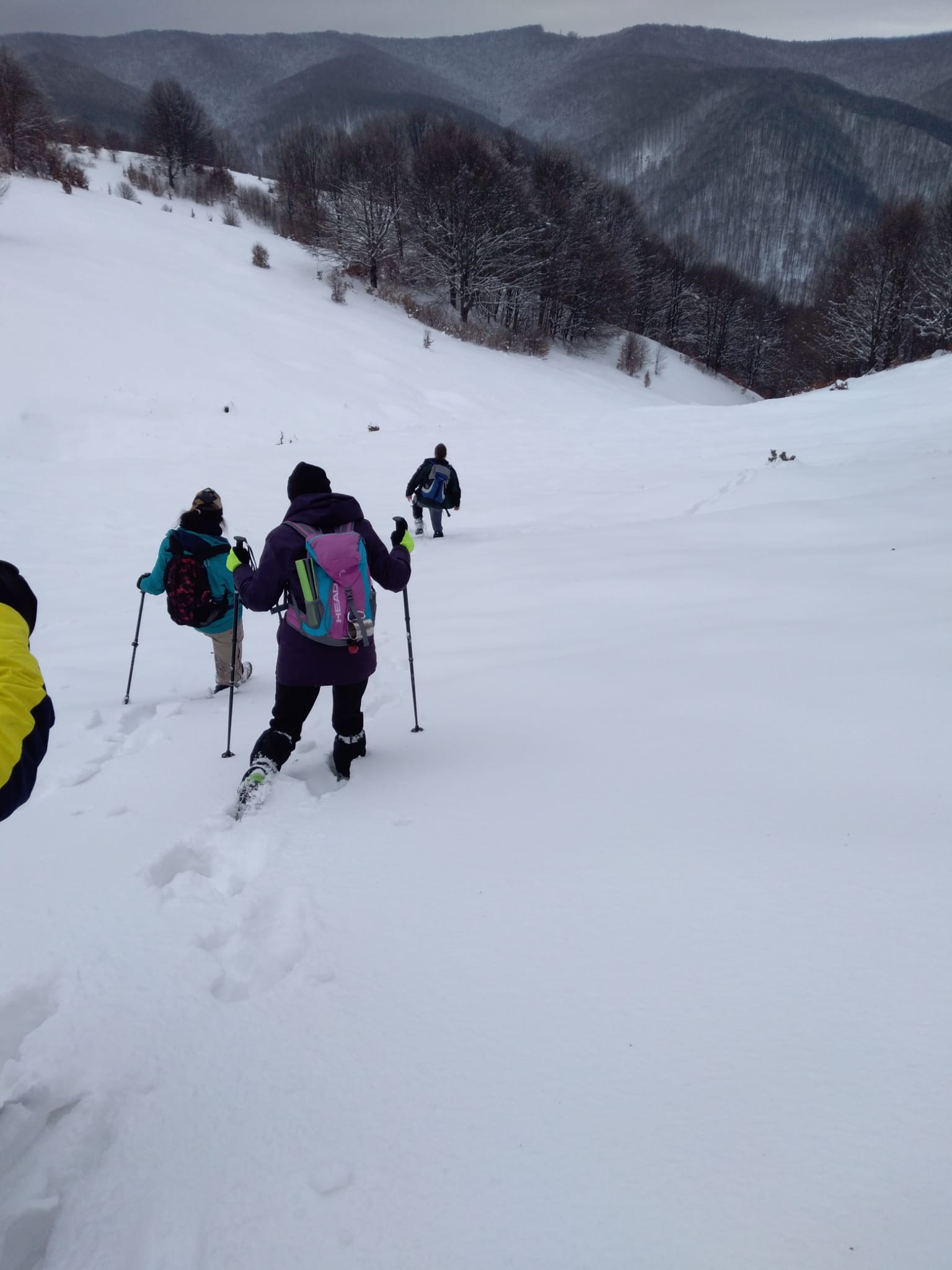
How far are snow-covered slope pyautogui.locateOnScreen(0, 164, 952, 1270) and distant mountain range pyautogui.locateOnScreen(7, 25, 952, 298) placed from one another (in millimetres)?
63217

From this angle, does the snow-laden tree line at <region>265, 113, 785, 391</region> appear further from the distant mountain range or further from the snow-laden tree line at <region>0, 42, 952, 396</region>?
the distant mountain range

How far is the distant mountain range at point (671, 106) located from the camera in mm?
85500

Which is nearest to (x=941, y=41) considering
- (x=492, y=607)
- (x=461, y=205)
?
(x=461, y=205)

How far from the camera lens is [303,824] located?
302 cm

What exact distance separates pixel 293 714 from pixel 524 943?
1775 mm

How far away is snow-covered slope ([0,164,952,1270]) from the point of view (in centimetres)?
135

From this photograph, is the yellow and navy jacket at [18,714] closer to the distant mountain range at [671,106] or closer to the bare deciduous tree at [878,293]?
the bare deciduous tree at [878,293]

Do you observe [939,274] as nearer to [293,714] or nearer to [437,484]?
[437,484]

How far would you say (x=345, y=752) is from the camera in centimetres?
345

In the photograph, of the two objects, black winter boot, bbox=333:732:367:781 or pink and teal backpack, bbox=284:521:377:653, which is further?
black winter boot, bbox=333:732:367:781

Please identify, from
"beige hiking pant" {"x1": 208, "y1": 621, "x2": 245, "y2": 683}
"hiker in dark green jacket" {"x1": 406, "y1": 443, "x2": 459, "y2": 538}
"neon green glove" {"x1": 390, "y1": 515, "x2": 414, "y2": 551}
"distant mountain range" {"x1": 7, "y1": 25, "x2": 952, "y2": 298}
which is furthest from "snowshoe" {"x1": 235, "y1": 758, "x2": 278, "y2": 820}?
"distant mountain range" {"x1": 7, "y1": 25, "x2": 952, "y2": 298}

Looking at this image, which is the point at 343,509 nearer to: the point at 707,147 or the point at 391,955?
the point at 391,955

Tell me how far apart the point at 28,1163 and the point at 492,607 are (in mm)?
4866

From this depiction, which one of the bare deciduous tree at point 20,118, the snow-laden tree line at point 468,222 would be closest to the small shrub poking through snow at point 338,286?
the snow-laden tree line at point 468,222
